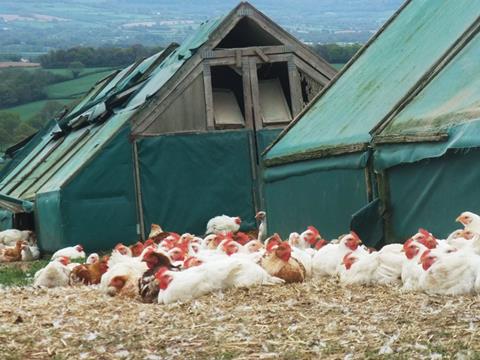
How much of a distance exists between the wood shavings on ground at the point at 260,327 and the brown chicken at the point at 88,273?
9.71 ft

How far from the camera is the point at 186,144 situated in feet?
79.0

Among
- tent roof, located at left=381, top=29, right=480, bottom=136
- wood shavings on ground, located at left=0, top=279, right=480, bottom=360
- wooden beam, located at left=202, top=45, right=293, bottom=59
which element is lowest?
wood shavings on ground, located at left=0, top=279, right=480, bottom=360

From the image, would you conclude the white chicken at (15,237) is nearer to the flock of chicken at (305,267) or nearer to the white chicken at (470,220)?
the flock of chicken at (305,267)

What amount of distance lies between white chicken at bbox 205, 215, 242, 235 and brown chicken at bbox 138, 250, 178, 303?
10.8 meters

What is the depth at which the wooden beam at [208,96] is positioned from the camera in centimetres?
2408

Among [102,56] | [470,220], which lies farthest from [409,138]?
[102,56]

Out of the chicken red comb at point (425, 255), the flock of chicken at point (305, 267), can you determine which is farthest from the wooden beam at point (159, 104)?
the chicken red comb at point (425, 255)

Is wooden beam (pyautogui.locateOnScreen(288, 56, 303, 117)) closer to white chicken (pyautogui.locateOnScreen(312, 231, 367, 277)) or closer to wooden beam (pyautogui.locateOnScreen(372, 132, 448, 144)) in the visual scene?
wooden beam (pyautogui.locateOnScreen(372, 132, 448, 144))

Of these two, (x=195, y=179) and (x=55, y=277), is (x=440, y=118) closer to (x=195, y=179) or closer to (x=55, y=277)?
(x=55, y=277)

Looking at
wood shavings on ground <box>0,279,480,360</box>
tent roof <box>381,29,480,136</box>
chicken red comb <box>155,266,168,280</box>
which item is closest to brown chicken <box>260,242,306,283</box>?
wood shavings on ground <box>0,279,480,360</box>

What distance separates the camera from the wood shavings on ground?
309 inches

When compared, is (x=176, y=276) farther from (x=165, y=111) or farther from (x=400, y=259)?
(x=165, y=111)

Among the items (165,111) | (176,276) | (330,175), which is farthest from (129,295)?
(165,111)

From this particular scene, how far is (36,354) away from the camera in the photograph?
8391 mm
